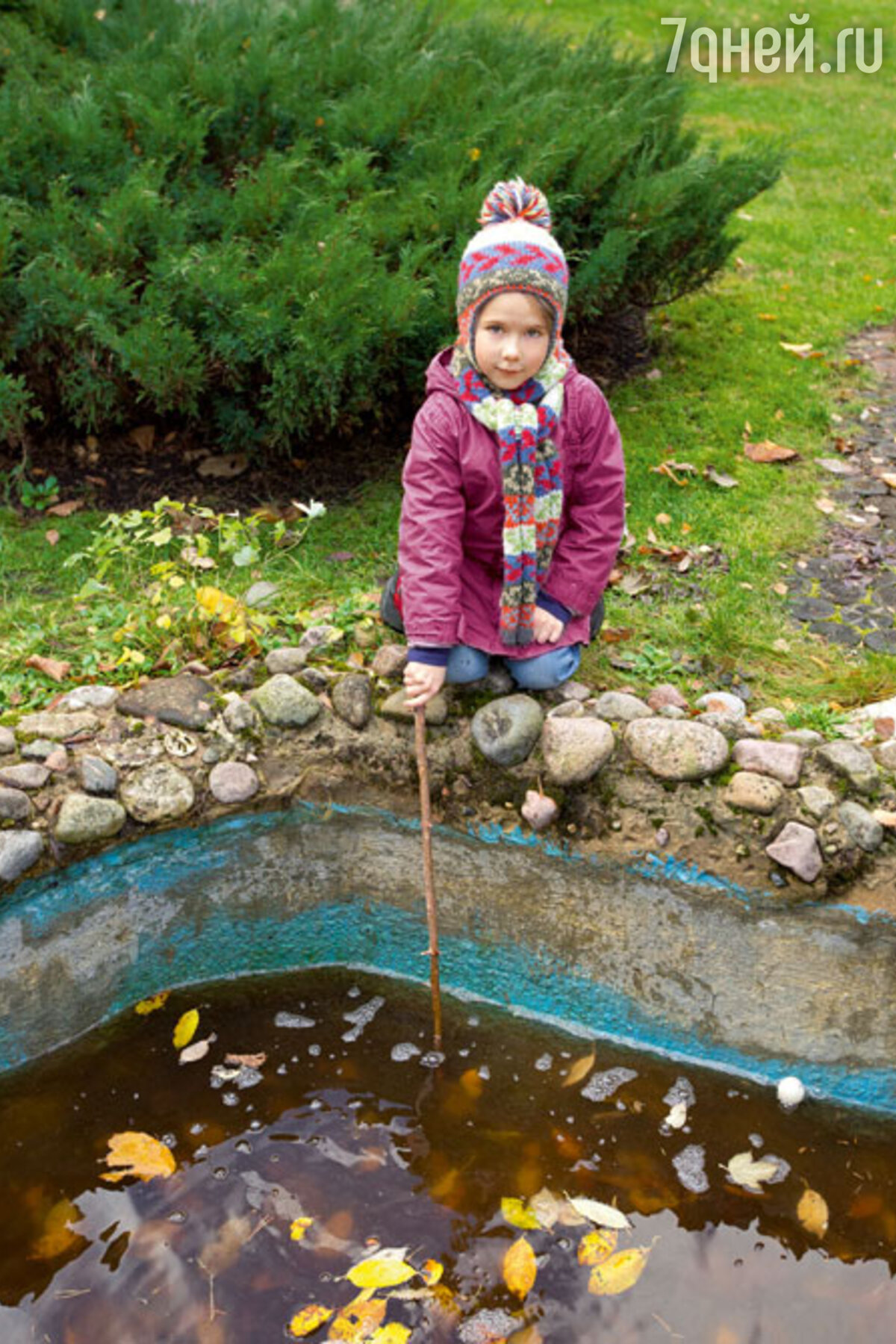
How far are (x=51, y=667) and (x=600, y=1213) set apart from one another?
6.56ft

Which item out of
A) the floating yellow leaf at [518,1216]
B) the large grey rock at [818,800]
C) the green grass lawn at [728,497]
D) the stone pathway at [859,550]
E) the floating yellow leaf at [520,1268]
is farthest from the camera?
the stone pathway at [859,550]

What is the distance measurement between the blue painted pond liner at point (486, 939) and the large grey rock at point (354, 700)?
0.78 ft

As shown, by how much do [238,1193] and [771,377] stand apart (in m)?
4.11

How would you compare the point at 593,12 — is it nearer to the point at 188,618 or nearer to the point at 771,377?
the point at 771,377

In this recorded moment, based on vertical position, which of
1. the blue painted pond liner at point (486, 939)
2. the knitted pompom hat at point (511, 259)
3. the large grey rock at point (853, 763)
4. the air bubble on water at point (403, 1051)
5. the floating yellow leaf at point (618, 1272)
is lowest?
the floating yellow leaf at point (618, 1272)

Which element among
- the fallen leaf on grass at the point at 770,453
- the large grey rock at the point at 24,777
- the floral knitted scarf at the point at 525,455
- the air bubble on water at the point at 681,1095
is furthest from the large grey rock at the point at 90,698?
the fallen leaf on grass at the point at 770,453

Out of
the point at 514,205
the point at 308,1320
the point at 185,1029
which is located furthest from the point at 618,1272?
the point at 514,205

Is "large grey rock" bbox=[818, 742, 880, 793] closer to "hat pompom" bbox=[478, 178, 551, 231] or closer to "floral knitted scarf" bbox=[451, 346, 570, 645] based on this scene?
"floral knitted scarf" bbox=[451, 346, 570, 645]

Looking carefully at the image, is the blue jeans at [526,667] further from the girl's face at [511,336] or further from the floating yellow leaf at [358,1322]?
the floating yellow leaf at [358,1322]

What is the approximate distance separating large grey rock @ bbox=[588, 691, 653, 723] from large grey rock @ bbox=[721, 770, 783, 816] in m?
0.30

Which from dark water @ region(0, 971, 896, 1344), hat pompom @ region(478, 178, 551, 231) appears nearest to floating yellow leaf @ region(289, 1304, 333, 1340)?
dark water @ region(0, 971, 896, 1344)

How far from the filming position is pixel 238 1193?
267 cm

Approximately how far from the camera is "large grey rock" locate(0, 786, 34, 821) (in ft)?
9.50

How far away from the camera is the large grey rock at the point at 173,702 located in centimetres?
315
